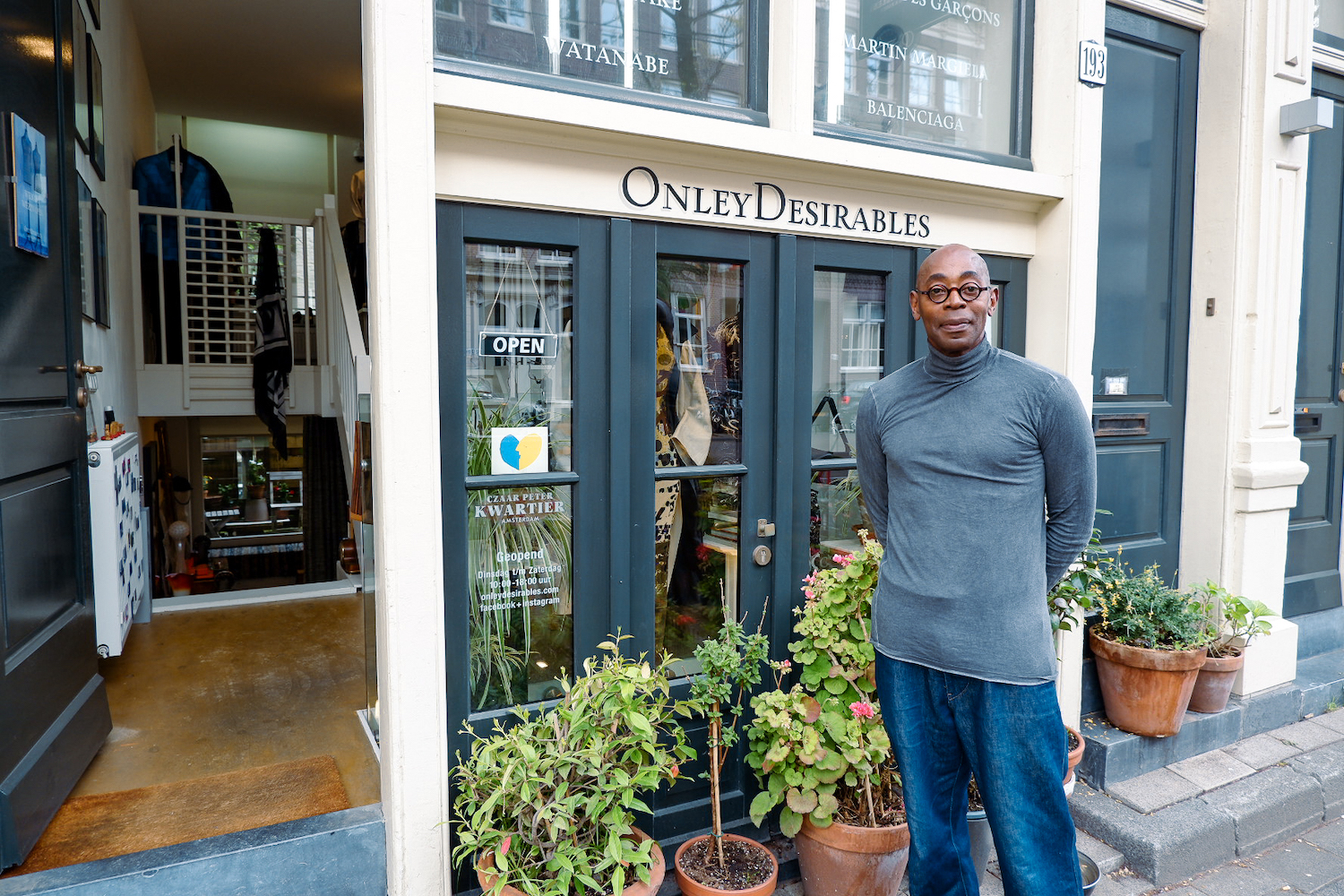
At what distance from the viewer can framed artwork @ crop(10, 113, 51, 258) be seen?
2324 millimetres

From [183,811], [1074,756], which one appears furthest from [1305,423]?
[183,811]

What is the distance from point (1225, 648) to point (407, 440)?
359cm

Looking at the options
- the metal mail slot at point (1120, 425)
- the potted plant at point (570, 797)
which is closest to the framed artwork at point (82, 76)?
the potted plant at point (570, 797)

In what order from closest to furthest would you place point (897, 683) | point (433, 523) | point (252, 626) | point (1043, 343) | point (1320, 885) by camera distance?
point (897, 683), point (433, 523), point (1320, 885), point (1043, 343), point (252, 626)

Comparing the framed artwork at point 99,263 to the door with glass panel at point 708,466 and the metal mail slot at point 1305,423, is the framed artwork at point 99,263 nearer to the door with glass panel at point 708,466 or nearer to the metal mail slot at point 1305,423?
the door with glass panel at point 708,466

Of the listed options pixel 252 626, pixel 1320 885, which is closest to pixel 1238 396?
pixel 1320 885

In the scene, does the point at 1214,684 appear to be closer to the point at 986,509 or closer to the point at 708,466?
the point at 986,509

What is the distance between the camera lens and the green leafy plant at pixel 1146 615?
11.1 ft

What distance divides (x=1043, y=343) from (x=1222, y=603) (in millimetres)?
1546

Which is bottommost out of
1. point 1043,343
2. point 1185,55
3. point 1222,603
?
point 1222,603

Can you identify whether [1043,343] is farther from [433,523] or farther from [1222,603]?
[433,523]

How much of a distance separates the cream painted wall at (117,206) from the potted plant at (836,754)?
11.2 feet

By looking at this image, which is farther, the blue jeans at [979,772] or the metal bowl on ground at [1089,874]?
the metal bowl on ground at [1089,874]

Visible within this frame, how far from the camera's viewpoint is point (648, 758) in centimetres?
276
